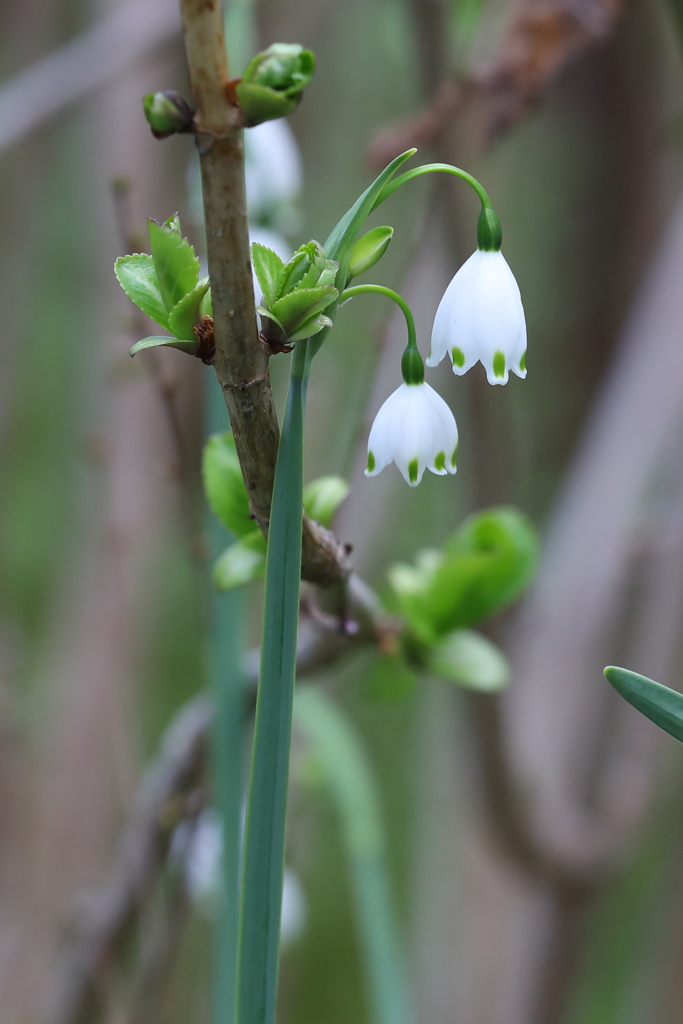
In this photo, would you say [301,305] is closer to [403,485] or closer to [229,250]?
[229,250]

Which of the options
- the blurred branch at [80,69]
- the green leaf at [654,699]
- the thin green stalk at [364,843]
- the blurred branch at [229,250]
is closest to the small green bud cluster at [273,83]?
the blurred branch at [229,250]

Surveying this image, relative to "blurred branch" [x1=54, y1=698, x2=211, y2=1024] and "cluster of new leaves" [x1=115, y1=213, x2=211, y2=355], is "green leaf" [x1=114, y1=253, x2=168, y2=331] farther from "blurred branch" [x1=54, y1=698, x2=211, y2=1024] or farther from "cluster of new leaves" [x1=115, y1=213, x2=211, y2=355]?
"blurred branch" [x1=54, y1=698, x2=211, y2=1024]

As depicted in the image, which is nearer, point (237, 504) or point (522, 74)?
point (237, 504)

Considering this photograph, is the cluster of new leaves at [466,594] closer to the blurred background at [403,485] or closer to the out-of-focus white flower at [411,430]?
the blurred background at [403,485]

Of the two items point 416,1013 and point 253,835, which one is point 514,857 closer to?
point 416,1013

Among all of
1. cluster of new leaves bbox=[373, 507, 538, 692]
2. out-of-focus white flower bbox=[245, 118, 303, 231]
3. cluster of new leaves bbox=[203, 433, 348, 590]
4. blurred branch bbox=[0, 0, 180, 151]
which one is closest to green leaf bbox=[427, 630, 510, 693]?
cluster of new leaves bbox=[373, 507, 538, 692]

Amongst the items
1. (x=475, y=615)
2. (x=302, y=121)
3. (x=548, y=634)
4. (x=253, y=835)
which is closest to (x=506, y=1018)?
(x=548, y=634)

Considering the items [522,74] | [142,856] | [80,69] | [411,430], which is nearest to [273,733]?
[411,430]
